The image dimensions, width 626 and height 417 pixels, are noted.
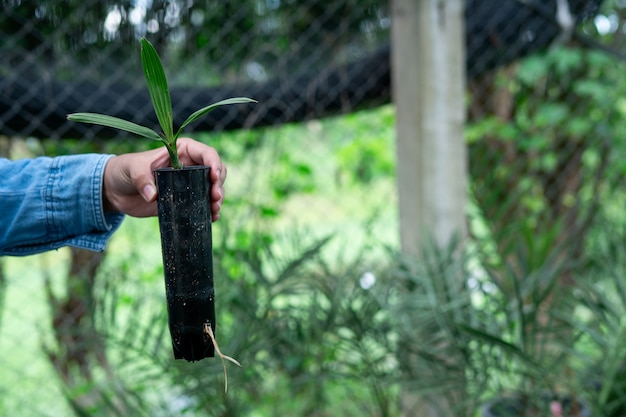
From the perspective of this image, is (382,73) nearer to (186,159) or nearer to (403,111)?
(403,111)

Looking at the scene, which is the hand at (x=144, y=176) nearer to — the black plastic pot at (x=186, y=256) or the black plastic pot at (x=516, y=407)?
the black plastic pot at (x=186, y=256)

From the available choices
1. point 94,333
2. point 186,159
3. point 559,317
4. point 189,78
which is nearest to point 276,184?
point 189,78

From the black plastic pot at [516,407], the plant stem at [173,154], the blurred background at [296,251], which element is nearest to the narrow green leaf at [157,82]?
the plant stem at [173,154]

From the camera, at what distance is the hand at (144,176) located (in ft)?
1.94

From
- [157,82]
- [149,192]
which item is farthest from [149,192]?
[157,82]

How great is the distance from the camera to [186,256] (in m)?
0.55

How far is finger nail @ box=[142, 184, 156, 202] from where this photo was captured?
1.91 feet

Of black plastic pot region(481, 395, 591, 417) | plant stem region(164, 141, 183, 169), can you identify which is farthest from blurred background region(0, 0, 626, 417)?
plant stem region(164, 141, 183, 169)

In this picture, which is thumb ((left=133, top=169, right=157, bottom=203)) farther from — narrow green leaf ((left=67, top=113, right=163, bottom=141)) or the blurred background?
the blurred background

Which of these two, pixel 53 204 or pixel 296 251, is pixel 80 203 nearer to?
pixel 53 204

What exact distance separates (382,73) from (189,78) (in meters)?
0.48

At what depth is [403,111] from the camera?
1542 millimetres

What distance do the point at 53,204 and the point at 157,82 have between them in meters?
0.27

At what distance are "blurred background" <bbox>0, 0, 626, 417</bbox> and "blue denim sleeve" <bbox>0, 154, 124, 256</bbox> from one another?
24.0 inches
